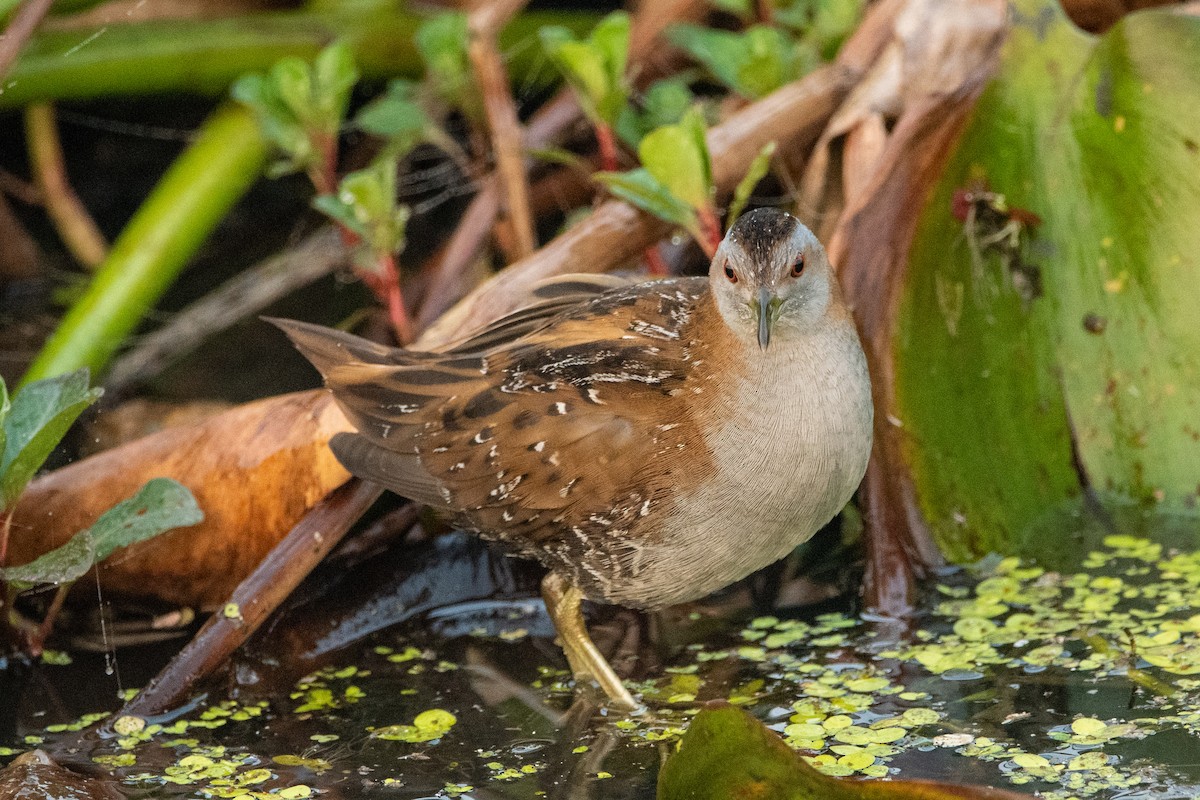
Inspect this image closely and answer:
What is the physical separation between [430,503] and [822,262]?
1.08 meters

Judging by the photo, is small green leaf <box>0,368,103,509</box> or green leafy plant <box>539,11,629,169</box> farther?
green leafy plant <box>539,11,629,169</box>

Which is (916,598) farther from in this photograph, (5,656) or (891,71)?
(5,656)

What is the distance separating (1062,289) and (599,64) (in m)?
1.46

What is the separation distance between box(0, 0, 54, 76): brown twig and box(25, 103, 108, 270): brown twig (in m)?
1.63

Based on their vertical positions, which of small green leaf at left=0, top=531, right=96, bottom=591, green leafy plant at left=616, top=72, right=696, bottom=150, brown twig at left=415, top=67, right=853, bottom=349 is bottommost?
small green leaf at left=0, top=531, right=96, bottom=591

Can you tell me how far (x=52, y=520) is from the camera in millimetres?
3863

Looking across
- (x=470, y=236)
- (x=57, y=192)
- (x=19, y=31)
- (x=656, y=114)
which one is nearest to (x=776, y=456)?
(x=656, y=114)

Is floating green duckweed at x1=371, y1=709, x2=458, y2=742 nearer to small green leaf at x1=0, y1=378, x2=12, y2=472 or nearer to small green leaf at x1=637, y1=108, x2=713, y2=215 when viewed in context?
small green leaf at x1=0, y1=378, x2=12, y2=472

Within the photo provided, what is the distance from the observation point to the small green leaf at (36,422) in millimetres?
3391

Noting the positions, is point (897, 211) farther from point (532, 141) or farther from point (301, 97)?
point (301, 97)

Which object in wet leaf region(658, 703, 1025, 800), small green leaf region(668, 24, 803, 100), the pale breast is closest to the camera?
wet leaf region(658, 703, 1025, 800)

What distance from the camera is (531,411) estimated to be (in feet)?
11.0

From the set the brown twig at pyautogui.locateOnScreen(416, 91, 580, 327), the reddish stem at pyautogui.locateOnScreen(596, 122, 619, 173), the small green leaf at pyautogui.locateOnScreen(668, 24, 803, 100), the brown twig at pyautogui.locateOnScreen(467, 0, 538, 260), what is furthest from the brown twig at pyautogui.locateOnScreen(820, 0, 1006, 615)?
the brown twig at pyautogui.locateOnScreen(416, 91, 580, 327)

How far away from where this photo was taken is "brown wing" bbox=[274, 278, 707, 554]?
3.29m
